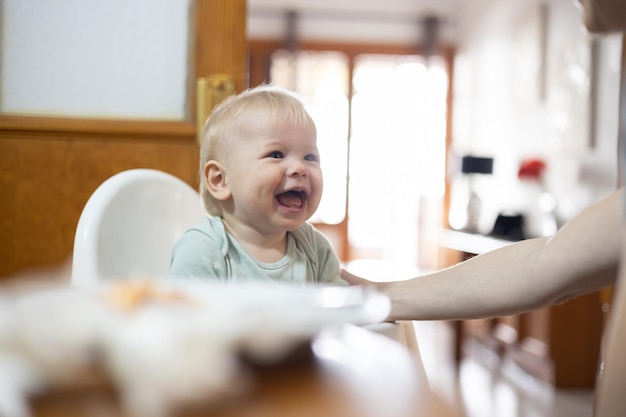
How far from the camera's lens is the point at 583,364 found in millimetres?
3762

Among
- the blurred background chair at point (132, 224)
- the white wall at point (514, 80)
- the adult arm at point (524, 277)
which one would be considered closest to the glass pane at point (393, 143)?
the white wall at point (514, 80)

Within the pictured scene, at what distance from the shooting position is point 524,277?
92 centimetres

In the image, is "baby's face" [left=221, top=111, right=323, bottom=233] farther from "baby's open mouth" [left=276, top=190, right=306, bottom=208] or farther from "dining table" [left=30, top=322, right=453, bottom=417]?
"dining table" [left=30, top=322, right=453, bottom=417]

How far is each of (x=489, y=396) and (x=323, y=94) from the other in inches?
180

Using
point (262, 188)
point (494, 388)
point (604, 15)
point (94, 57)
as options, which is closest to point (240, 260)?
point (262, 188)

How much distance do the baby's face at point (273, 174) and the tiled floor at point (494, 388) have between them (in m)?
1.64

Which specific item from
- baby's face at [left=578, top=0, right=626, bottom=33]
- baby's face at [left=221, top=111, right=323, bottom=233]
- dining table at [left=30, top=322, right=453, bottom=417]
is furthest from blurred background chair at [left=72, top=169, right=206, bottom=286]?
baby's face at [left=578, top=0, right=626, bottom=33]

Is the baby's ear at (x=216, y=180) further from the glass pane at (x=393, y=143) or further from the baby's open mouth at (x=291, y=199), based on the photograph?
the glass pane at (x=393, y=143)

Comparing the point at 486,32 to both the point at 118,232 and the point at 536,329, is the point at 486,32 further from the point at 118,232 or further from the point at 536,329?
the point at 118,232

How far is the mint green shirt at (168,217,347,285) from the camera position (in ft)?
3.63

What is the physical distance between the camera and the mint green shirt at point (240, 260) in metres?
1.11

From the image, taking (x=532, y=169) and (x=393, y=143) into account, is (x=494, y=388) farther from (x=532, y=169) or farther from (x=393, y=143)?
(x=393, y=143)

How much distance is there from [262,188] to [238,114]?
A: 0.15 m

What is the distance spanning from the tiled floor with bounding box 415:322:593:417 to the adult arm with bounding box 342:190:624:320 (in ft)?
5.78
